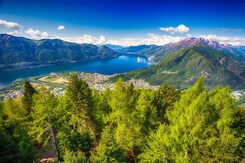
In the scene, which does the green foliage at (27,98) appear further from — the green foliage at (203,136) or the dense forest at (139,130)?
the green foliage at (203,136)

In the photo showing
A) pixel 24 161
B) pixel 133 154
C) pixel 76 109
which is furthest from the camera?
pixel 76 109

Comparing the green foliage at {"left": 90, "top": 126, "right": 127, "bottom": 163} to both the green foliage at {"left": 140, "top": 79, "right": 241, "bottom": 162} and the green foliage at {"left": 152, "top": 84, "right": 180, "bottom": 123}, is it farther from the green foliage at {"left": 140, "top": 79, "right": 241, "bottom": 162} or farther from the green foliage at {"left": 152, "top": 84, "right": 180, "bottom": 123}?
the green foliage at {"left": 152, "top": 84, "right": 180, "bottom": 123}

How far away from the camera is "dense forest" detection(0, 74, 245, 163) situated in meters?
23.4

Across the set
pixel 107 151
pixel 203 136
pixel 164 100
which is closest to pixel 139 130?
pixel 107 151

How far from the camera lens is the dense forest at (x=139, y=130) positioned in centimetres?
2336

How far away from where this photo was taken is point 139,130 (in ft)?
105

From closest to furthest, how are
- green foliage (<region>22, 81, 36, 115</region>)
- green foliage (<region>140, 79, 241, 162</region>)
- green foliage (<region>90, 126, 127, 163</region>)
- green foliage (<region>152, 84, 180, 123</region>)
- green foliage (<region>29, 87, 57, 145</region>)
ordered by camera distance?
green foliage (<region>140, 79, 241, 162</region>), green foliage (<region>90, 126, 127, 163</region>), green foliage (<region>29, 87, 57, 145</region>), green foliage (<region>152, 84, 180, 123</region>), green foliage (<region>22, 81, 36, 115</region>)

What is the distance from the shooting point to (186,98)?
3003cm

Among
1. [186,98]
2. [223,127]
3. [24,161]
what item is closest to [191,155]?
[223,127]

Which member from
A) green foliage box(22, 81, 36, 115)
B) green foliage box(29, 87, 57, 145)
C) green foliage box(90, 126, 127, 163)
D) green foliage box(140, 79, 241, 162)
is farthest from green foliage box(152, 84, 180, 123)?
green foliage box(22, 81, 36, 115)

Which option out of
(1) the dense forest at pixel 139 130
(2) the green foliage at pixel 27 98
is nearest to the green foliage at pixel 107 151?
(1) the dense forest at pixel 139 130

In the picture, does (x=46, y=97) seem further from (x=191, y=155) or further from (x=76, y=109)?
(x=191, y=155)

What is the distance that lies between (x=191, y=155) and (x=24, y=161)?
875 inches

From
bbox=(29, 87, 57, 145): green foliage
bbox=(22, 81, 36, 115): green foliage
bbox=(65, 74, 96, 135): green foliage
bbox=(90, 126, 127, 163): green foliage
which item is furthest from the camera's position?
bbox=(22, 81, 36, 115): green foliage
